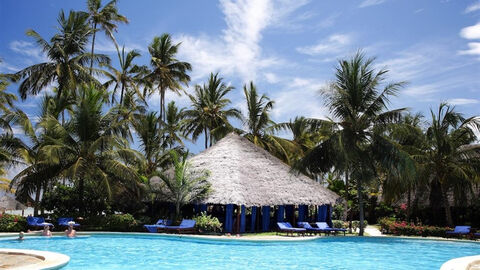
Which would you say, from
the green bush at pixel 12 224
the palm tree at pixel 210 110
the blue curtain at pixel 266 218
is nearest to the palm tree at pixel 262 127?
the palm tree at pixel 210 110

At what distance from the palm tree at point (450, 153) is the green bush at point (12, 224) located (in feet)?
51.7

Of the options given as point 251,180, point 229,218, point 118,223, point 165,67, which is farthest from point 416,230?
point 165,67

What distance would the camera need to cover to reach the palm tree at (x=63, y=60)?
22125mm

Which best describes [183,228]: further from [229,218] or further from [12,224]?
[12,224]

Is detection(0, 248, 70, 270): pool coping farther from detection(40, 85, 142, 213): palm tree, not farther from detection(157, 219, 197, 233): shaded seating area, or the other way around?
detection(40, 85, 142, 213): palm tree

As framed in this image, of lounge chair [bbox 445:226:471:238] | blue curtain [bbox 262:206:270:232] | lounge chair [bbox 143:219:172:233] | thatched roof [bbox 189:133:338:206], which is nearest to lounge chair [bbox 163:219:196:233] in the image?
lounge chair [bbox 143:219:172:233]

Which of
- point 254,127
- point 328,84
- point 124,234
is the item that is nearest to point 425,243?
point 328,84


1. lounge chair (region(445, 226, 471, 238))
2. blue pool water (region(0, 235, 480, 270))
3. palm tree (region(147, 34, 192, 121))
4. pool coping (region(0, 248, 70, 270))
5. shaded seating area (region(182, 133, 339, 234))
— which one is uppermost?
palm tree (region(147, 34, 192, 121))

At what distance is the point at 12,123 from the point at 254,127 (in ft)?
47.7

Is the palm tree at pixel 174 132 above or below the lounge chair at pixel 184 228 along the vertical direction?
above

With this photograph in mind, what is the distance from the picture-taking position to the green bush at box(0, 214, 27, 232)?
15.1 metres

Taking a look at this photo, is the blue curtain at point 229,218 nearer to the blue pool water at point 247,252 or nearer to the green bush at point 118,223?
the blue pool water at point 247,252

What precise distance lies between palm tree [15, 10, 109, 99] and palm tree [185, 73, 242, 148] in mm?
8807

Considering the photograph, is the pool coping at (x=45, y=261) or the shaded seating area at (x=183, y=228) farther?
the shaded seating area at (x=183, y=228)
